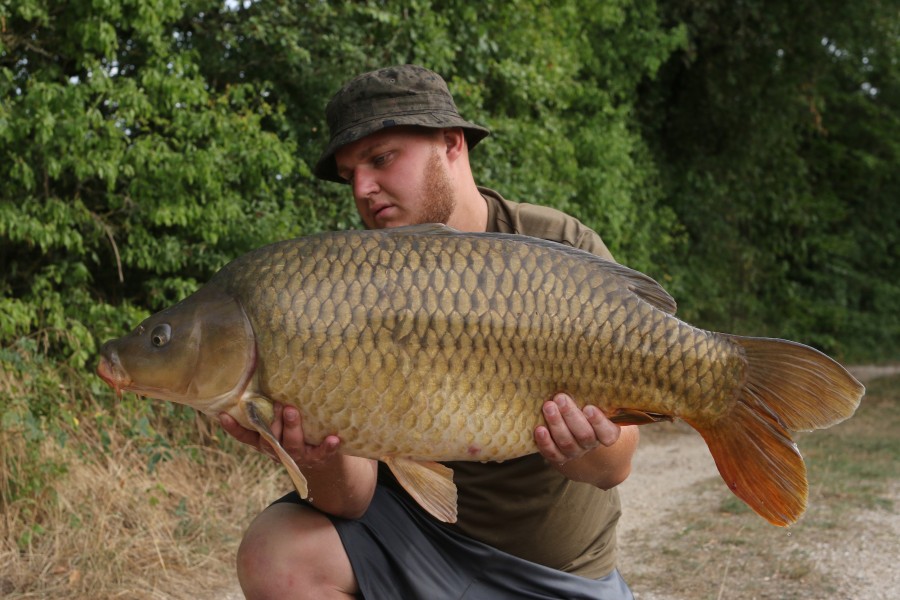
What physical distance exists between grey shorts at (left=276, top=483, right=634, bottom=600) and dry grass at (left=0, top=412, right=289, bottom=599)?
4.16 feet

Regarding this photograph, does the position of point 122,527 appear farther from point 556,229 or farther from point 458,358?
point 458,358

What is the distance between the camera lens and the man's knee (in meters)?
1.83

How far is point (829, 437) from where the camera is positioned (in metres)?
6.66

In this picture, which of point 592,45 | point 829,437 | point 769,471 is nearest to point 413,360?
point 769,471

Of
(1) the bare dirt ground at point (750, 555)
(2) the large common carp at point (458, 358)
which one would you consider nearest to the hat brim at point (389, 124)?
(2) the large common carp at point (458, 358)

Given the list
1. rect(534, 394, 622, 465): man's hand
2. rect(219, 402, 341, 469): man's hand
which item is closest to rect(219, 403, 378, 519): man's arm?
rect(219, 402, 341, 469): man's hand

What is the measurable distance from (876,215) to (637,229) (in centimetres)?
636

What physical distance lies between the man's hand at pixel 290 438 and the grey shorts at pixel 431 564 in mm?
307

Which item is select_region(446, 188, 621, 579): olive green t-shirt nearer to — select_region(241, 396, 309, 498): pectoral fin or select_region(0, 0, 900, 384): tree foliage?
select_region(241, 396, 309, 498): pectoral fin

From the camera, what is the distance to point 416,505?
2.02 m

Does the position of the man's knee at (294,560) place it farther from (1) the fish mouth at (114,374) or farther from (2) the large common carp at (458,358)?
(1) the fish mouth at (114,374)

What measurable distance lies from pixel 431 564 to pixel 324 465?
1.16ft

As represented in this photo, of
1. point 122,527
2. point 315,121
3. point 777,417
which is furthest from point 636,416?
point 315,121

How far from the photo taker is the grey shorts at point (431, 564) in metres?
1.90
